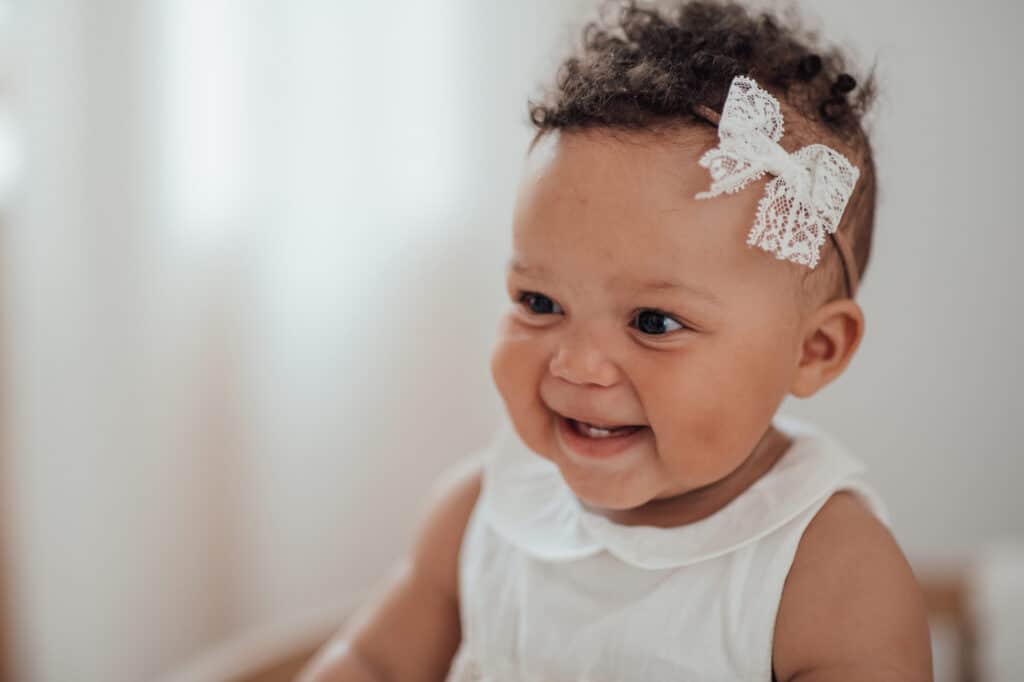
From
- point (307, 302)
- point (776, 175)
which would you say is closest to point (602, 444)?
point (776, 175)

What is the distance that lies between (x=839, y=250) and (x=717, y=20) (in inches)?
8.4

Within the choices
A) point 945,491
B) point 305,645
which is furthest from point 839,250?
point 945,491

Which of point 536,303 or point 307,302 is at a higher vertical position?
point 536,303

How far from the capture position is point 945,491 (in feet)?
5.68

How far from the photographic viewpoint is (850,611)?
726mm

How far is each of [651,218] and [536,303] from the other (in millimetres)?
126

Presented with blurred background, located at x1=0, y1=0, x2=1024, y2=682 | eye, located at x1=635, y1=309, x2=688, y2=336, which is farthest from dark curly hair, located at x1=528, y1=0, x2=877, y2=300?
blurred background, located at x1=0, y1=0, x2=1024, y2=682

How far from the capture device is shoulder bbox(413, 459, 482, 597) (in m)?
0.96

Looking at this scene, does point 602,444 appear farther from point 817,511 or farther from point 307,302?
point 307,302

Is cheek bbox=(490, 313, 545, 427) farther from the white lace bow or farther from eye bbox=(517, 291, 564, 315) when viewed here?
the white lace bow

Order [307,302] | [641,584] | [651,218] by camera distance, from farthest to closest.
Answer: [307,302] < [641,584] < [651,218]

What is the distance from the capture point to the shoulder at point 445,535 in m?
0.96

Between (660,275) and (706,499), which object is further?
(706,499)

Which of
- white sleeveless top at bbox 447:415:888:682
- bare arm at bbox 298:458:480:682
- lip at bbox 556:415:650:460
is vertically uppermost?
lip at bbox 556:415:650:460
